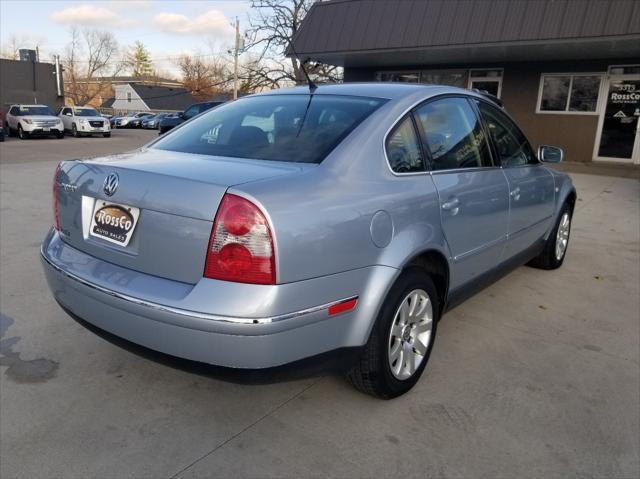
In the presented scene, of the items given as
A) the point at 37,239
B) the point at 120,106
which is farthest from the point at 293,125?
the point at 120,106

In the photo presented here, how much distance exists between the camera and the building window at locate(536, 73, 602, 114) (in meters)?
13.6

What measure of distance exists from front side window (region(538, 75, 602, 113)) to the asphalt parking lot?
11.7 m

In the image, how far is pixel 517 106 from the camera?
14.9 metres

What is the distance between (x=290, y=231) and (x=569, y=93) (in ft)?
47.2

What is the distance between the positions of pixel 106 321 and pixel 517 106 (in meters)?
14.8

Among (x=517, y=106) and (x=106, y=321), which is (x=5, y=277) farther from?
(x=517, y=106)

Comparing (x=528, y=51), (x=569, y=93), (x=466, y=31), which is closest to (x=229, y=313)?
(x=466, y=31)

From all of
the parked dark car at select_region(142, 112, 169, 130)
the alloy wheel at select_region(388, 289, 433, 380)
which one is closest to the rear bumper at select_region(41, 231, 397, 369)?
the alloy wheel at select_region(388, 289, 433, 380)

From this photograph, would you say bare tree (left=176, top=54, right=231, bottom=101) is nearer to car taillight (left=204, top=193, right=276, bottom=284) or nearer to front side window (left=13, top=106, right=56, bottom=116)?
front side window (left=13, top=106, right=56, bottom=116)

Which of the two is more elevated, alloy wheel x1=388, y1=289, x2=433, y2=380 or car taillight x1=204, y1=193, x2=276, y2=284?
car taillight x1=204, y1=193, x2=276, y2=284

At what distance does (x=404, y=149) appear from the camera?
2.74 meters

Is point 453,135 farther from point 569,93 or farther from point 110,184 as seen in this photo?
point 569,93

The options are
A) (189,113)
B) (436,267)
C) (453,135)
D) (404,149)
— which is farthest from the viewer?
(189,113)

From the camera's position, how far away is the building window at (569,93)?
44.7 feet
